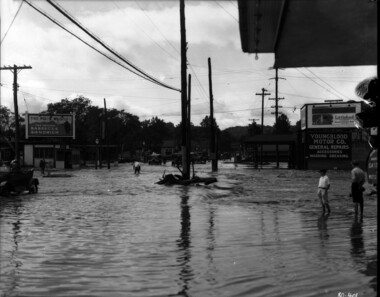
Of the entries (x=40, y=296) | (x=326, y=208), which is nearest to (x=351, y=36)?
(x=40, y=296)

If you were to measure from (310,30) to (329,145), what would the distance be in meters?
47.4

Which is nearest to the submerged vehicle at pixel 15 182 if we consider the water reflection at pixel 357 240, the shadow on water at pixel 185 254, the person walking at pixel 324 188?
the shadow on water at pixel 185 254

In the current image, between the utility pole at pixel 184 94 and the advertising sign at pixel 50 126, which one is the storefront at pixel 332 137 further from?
the advertising sign at pixel 50 126

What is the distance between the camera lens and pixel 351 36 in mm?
7945

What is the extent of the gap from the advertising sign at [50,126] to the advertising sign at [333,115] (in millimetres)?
30998

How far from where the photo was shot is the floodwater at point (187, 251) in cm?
753

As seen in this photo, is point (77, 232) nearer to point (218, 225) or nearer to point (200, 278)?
point (218, 225)

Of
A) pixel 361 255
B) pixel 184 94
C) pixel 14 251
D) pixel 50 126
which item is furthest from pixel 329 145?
pixel 14 251

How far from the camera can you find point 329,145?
53.2 meters

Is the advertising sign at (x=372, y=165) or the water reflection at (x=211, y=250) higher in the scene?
the advertising sign at (x=372, y=165)

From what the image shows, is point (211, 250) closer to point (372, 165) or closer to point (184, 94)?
point (372, 165)

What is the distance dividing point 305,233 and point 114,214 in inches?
259

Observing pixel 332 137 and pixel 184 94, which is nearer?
pixel 184 94

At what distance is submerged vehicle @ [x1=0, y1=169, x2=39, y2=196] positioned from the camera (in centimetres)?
2411
